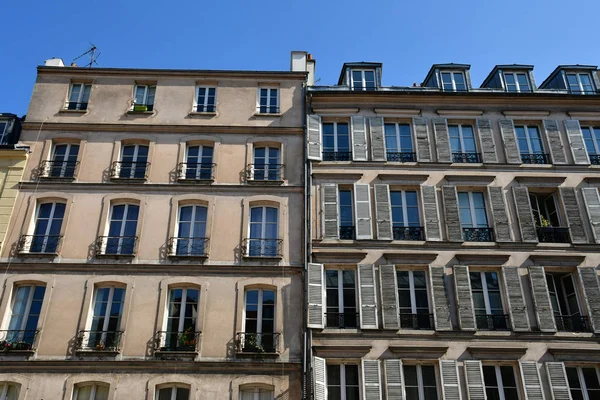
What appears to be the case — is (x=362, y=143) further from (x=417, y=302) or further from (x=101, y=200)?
(x=101, y=200)

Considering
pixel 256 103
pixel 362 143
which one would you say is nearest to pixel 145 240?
pixel 256 103

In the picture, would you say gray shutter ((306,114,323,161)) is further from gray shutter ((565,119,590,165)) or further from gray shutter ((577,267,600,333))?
gray shutter ((577,267,600,333))

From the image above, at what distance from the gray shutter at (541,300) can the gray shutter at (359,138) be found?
6.51m

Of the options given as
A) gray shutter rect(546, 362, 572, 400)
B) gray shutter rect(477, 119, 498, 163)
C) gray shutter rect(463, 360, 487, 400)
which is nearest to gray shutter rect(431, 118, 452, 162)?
gray shutter rect(477, 119, 498, 163)

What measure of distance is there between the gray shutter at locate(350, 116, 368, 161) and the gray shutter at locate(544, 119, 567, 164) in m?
6.50

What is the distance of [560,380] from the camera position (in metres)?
15.9

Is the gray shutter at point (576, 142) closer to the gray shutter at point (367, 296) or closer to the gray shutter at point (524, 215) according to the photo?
the gray shutter at point (524, 215)

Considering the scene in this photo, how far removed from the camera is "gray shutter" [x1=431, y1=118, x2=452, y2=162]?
19328 mm

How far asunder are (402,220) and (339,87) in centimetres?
571

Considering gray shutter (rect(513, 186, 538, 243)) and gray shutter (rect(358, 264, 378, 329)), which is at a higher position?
gray shutter (rect(513, 186, 538, 243))

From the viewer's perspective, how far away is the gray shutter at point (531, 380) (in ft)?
51.2

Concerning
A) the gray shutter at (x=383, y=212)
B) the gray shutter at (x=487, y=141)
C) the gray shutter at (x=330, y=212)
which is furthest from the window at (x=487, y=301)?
the gray shutter at (x=330, y=212)

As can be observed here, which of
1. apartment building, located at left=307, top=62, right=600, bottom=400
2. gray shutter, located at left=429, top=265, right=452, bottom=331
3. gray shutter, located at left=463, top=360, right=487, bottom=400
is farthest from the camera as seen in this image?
gray shutter, located at left=429, top=265, right=452, bottom=331

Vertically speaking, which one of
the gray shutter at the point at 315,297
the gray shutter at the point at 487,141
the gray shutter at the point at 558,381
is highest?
the gray shutter at the point at 487,141
